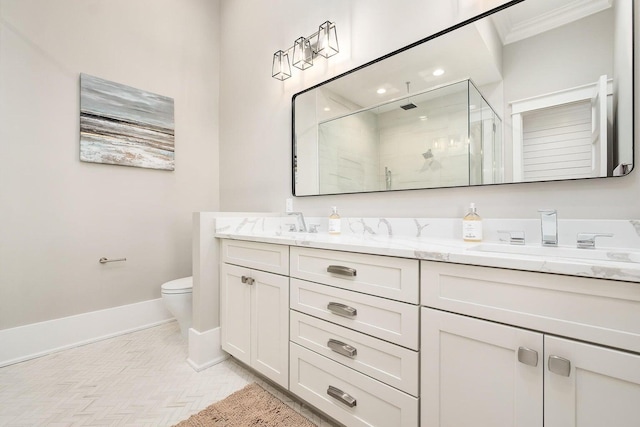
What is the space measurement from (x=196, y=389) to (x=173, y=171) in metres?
1.88

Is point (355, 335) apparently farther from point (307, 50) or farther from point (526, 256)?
point (307, 50)

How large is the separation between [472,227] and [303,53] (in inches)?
65.2

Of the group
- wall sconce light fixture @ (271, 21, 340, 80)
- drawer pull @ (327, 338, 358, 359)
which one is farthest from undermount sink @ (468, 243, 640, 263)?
wall sconce light fixture @ (271, 21, 340, 80)

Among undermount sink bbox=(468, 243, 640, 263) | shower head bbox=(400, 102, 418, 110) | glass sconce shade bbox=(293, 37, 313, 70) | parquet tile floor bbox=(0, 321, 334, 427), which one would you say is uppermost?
glass sconce shade bbox=(293, 37, 313, 70)

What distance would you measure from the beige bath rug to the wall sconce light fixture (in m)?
2.10

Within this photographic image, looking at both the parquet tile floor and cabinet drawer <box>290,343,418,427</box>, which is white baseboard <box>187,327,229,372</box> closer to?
the parquet tile floor

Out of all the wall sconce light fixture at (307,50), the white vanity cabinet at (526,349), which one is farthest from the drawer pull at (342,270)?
the wall sconce light fixture at (307,50)

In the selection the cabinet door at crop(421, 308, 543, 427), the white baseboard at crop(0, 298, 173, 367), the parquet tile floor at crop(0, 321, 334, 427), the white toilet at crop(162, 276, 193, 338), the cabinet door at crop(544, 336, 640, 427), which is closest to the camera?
the cabinet door at crop(544, 336, 640, 427)

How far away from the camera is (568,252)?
0.96m

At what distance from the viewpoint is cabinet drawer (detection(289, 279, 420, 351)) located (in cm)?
94

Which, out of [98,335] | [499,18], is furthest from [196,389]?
[499,18]

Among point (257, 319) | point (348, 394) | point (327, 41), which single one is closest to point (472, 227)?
point (348, 394)

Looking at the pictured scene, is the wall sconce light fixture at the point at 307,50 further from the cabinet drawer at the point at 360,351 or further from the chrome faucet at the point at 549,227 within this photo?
the cabinet drawer at the point at 360,351

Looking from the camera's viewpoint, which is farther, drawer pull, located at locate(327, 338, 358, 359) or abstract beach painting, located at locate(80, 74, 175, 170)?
abstract beach painting, located at locate(80, 74, 175, 170)
